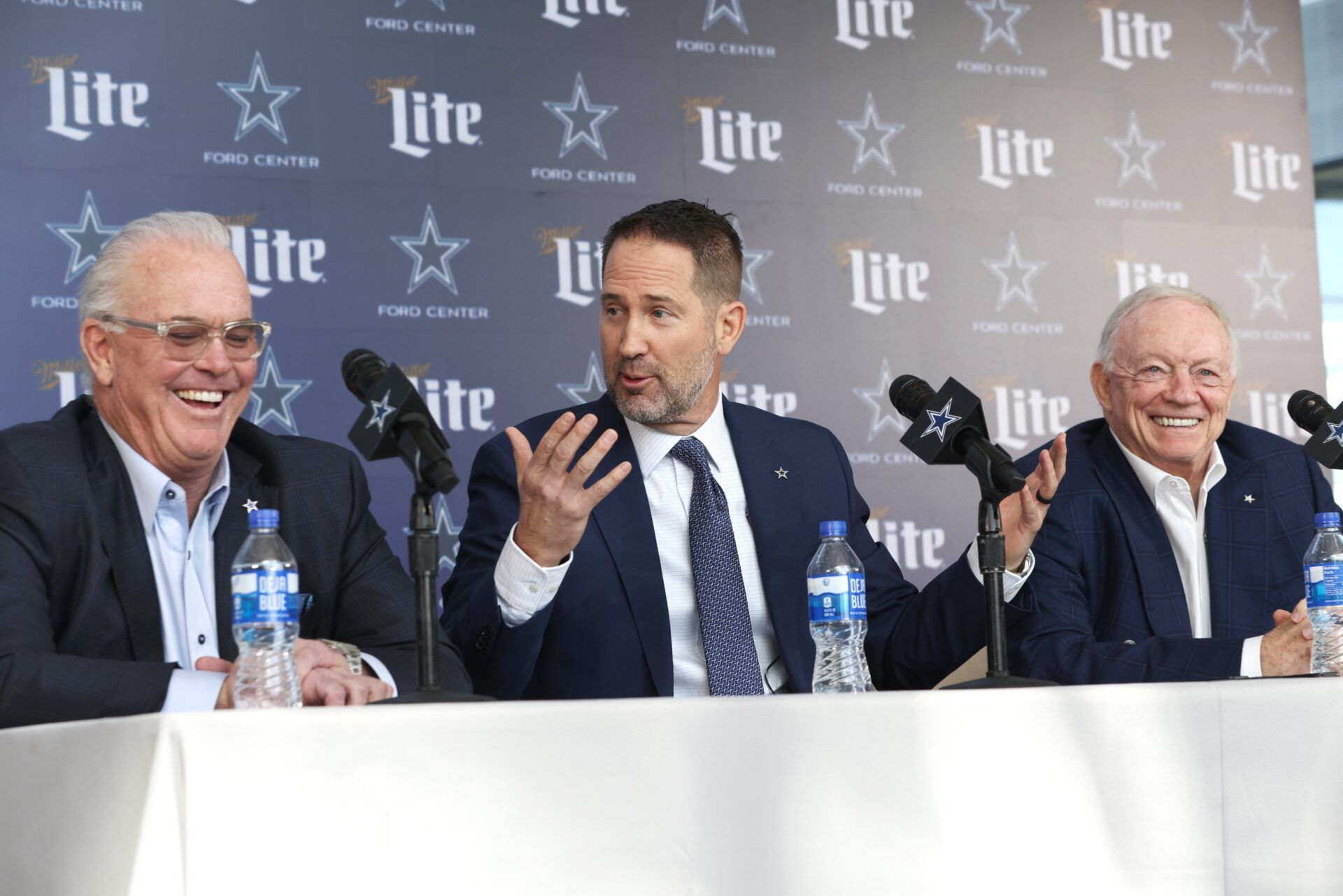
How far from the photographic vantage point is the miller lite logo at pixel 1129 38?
533 cm

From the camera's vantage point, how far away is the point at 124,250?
233cm

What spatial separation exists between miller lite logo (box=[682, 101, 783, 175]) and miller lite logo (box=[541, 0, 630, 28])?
1.23 feet

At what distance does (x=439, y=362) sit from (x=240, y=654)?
256cm

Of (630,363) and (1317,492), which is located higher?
(630,363)

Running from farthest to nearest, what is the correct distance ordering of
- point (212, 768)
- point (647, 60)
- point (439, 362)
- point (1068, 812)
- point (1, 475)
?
1. point (647, 60)
2. point (439, 362)
3. point (1, 475)
4. point (1068, 812)
5. point (212, 768)

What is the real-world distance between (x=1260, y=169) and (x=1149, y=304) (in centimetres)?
269

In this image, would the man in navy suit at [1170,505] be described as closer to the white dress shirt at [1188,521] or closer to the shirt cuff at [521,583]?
the white dress shirt at [1188,521]

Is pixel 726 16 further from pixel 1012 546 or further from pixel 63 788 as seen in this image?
pixel 63 788

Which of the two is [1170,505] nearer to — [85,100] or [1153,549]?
[1153,549]

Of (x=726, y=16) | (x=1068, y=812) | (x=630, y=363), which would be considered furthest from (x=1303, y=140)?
(x=1068, y=812)

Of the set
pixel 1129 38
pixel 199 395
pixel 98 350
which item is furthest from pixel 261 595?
pixel 1129 38

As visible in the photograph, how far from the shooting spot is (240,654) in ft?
5.94

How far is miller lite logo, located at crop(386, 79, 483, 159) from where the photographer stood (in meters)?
4.36

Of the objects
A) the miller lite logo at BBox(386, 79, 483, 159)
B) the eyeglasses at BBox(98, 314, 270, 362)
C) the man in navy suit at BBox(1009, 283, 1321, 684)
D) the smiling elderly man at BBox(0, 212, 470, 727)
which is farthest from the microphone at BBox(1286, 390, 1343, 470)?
the miller lite logo at BBox(386, 79, 483, 159)
